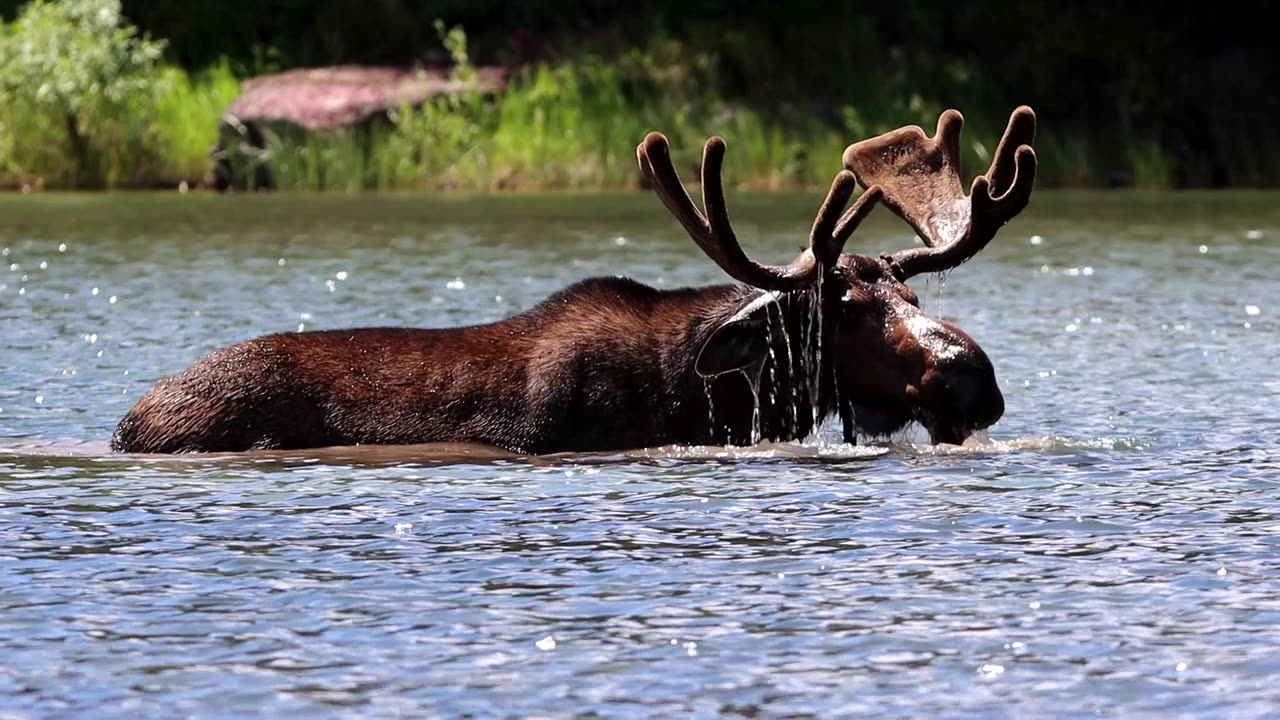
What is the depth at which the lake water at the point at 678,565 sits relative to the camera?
603 cm

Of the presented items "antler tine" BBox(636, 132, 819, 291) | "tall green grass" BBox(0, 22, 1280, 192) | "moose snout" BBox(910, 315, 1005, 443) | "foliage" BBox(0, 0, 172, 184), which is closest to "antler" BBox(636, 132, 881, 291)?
"antler tine" BBox(636, 132, 819, 291)

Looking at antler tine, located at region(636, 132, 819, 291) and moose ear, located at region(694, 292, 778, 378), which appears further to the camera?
antler tine, located at region(636, 132, 819, 291)

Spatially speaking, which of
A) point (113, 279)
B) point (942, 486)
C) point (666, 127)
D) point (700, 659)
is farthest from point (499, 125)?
point (700, 659)

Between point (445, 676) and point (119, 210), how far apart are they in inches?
1018

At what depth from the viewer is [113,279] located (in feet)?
67.5

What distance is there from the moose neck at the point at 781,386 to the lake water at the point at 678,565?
0.52ft

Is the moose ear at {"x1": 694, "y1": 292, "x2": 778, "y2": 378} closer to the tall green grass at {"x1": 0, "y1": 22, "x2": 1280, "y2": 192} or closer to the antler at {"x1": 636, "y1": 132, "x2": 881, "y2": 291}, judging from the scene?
the antler at {"x1": 636, "y1": 132, "x2": 881, "y2": 291}

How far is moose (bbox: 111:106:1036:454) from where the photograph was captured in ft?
32.6

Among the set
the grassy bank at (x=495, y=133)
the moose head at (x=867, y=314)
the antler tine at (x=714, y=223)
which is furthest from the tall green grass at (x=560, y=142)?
the antler tine at (x=714, y=223)

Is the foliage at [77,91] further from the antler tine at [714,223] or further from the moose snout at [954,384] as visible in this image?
the moose snout at [954,384]

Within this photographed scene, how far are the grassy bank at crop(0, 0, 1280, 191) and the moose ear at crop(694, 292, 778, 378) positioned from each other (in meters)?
24.6

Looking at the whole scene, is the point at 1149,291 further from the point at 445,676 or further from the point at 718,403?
the point at 445,676

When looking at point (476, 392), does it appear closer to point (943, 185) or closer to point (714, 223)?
point (714, 223)

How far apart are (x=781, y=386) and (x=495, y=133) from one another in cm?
2670
